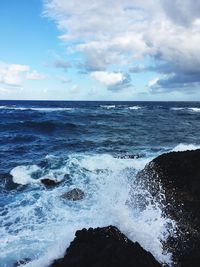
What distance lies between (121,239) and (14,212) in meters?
6.36

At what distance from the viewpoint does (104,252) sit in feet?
20.1

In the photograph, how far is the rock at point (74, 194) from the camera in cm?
1320

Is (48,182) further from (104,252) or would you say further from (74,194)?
(104,252)

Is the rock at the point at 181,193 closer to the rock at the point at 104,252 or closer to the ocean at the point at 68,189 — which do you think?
the ocean at the point at 68,189

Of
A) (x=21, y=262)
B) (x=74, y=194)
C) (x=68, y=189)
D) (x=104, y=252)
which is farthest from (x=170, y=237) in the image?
(x=68, y=189)

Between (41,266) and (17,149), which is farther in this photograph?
Answer: (17,149)

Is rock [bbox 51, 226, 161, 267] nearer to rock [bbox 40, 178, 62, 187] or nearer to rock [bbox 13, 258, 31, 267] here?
rock [bbox 13, 258, 31, 267]

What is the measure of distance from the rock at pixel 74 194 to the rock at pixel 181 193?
2884 millimetres

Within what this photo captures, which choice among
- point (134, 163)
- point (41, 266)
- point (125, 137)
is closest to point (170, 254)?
point (41, 266)

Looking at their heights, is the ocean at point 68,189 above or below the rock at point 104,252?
below

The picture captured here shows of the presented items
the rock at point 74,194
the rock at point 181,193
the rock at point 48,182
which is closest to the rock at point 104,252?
the rock at point 181,193

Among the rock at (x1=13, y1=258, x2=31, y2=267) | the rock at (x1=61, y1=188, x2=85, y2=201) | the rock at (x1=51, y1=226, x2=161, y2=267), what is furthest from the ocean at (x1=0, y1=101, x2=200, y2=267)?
the rock at (x1=51, y1=226, x2=161, y2=267)

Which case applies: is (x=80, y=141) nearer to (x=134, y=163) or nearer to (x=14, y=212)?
(x=134, y=163)

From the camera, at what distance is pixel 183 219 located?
26.7ft
